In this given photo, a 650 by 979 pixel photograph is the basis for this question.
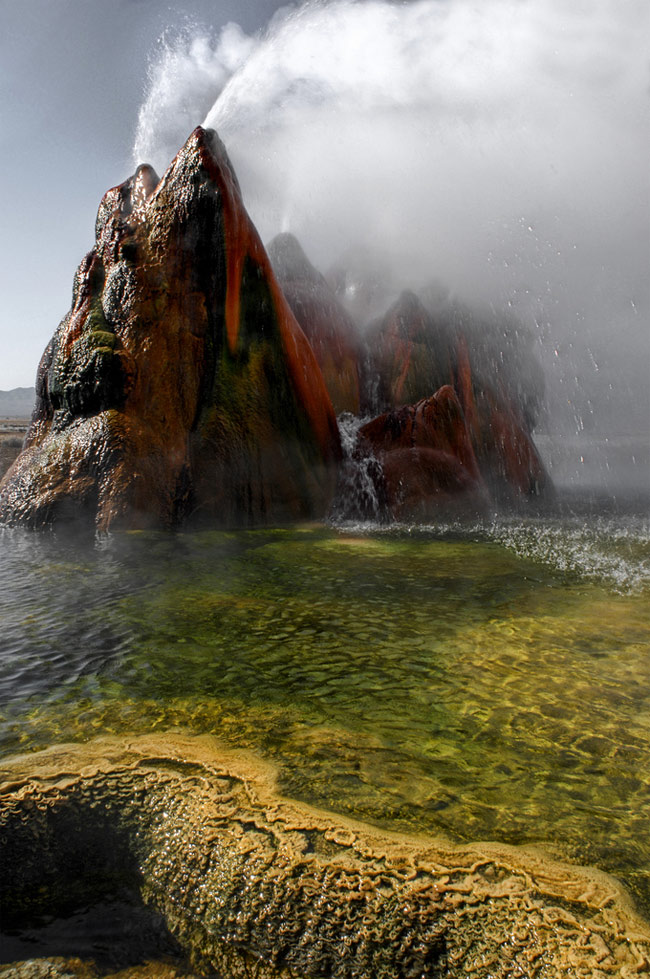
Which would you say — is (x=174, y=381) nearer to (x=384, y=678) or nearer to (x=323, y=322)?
(x=323, y=322)

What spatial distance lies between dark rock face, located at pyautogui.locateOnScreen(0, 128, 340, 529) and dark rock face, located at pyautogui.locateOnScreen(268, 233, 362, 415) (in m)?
3.92

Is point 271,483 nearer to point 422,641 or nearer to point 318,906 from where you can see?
point 422,641

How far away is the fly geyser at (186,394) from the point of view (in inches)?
325

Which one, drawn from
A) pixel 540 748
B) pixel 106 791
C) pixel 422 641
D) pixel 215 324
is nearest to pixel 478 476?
pixel 215 324

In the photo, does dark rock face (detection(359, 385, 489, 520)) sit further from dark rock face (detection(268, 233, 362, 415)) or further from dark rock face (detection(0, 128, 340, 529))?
dark rock face (detection(268, 233, 362, 415))

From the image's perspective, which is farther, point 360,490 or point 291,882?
point 360,490

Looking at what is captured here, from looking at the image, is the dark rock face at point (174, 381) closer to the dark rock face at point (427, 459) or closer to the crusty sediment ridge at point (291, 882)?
the dark rock face at point (427, 459)

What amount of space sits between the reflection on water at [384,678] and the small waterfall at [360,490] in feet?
13.1

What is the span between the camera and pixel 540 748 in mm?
2398

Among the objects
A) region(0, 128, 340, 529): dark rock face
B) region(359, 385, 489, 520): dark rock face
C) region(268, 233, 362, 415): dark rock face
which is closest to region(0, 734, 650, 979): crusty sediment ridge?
region(0, 128, 340, 529): dark rock face

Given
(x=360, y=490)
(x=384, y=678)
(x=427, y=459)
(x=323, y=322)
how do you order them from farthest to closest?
(x=323, y=322) → (x=427, y=459) → (x=360, y=490) → (x=384, y=678)

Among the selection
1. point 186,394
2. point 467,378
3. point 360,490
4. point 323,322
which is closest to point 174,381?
point 186,394

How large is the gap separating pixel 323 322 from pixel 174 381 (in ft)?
20.4

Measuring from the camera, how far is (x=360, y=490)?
34.3 ft
